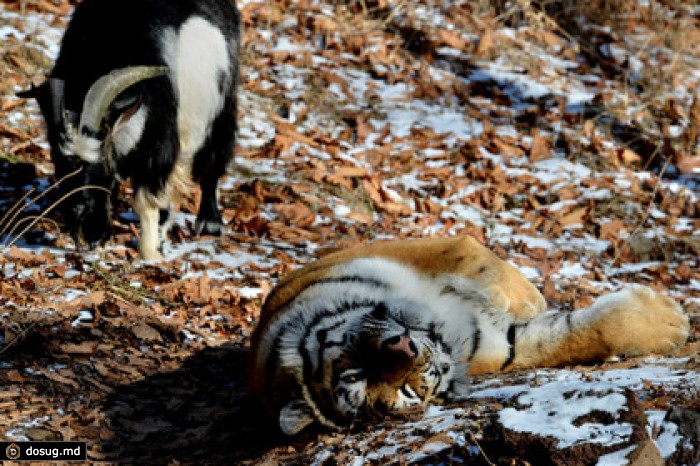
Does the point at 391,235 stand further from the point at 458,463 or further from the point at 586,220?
the point at 458,463

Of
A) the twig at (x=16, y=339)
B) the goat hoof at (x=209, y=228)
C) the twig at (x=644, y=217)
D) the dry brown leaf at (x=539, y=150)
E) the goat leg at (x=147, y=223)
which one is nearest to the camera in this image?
the twig at (x=16, y=339)

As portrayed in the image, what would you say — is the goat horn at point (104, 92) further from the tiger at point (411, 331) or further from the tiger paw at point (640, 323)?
the tiger paw at point (640, 323)

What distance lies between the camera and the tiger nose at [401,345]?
3.14 metres

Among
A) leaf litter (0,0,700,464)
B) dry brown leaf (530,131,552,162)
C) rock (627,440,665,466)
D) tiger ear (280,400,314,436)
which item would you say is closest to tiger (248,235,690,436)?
tiger ear (280,400,314,436)

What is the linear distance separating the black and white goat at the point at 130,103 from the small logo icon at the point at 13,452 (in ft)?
8.34

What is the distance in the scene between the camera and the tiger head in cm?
322

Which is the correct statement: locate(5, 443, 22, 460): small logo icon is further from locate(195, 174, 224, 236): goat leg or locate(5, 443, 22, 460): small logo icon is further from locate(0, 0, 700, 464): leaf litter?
locate(195, 174, 224, 236): goat leg

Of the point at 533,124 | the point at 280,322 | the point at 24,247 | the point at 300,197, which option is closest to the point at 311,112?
the point at 300,197

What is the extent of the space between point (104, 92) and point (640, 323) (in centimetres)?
385

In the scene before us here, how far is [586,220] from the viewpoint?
8023mm

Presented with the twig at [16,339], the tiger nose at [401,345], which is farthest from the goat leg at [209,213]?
the tiger nose at [401,345]

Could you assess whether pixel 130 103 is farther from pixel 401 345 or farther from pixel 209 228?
pixel 401 345

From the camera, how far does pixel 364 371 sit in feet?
10.6

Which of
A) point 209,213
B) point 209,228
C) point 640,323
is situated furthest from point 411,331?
point 209,213
